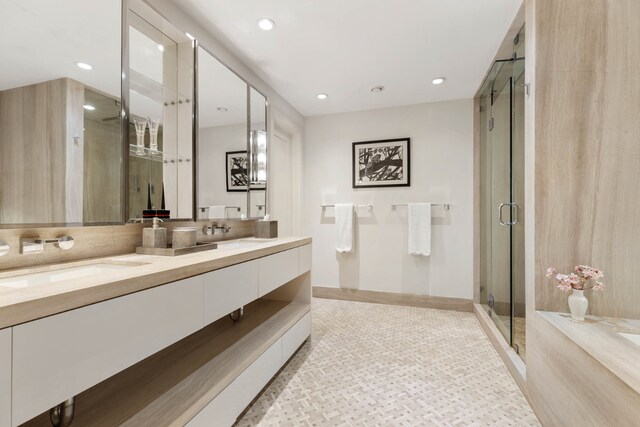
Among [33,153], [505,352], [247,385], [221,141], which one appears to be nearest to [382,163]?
[221,141]

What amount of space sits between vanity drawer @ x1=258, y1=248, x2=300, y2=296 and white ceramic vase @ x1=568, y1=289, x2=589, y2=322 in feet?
4.80

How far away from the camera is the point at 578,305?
4.25ft

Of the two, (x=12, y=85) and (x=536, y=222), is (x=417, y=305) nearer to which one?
(x=536, y=222)

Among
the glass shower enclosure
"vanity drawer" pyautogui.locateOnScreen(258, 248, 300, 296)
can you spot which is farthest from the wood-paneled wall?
"vanity drawer" pyautogui.locateOnScreen(258, 248, 300, 296)

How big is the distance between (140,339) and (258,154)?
185cm

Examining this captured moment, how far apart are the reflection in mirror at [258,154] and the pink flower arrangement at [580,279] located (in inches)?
79.4

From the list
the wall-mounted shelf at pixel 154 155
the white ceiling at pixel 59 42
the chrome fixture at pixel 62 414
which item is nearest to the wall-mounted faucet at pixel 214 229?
the wall-mounted shelf at pixel 154 155

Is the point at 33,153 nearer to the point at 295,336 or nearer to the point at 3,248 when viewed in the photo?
the point at 3,248

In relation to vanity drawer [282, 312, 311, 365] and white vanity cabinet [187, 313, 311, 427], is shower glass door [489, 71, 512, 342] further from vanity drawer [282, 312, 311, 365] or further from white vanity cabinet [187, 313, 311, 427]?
white vanity cabinet [187, 313, 311, 427]

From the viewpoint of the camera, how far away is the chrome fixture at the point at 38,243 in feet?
3.32

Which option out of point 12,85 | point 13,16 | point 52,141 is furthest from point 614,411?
point 13,16

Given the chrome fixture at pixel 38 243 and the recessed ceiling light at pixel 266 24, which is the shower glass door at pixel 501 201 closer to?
the recessed ceiling light at pixel 266 24

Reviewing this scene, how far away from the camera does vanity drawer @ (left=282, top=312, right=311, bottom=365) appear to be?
5.96 ft

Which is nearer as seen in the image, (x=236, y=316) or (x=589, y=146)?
(x=589, y=146)
